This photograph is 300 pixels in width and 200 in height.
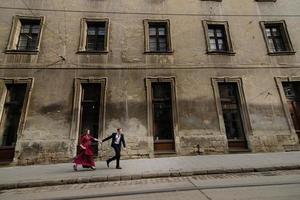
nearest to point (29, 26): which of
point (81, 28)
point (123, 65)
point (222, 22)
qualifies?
point (81, 28)

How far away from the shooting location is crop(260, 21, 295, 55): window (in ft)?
40.2

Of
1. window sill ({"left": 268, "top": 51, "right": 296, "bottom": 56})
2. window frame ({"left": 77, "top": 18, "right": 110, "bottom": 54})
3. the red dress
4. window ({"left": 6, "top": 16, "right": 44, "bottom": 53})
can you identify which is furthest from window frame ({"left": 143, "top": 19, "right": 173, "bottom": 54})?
the red dress

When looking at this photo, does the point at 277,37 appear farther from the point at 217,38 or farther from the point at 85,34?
the point at 85,34

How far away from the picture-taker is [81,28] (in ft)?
37.6

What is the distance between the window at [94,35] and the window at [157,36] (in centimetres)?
232

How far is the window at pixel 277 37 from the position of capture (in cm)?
1224

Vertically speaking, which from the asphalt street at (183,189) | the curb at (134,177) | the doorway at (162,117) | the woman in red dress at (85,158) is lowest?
the asphalt street at (183,189)

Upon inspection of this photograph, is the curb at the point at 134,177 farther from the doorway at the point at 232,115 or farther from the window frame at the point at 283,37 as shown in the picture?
the window frame at the point at 283,37

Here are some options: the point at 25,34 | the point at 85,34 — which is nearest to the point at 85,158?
the point at 85,34

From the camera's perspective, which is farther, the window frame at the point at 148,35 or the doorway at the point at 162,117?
the window frame at the point at 148,35

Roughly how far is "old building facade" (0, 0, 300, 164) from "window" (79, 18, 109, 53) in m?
0.06

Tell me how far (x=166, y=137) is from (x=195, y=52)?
5.02 metres

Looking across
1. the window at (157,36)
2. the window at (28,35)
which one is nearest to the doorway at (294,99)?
the window at (157,36)

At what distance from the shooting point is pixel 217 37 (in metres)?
12.4
